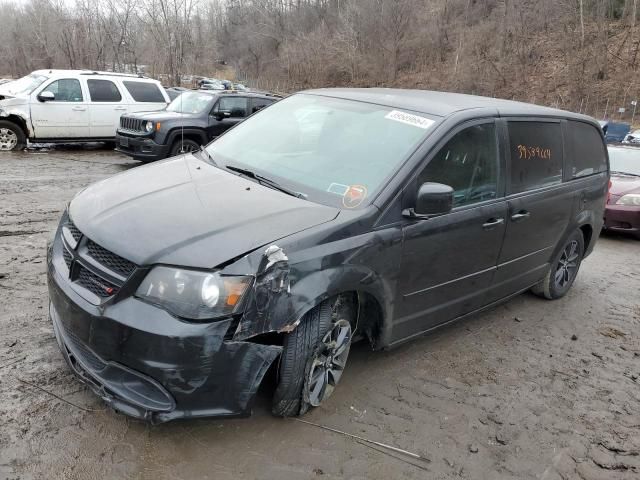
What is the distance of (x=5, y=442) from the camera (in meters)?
2.56

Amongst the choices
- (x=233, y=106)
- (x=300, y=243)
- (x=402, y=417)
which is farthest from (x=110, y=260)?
(x=233, y=106)

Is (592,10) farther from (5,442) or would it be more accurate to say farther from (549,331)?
(5,442)

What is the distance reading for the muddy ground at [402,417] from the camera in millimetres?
2598

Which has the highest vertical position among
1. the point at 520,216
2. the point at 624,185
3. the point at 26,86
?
the point at 26,86

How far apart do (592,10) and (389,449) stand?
43.0 metres

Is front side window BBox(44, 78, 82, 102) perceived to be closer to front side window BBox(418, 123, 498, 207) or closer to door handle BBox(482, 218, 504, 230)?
front side window BBox(418, 123, 498, 207)

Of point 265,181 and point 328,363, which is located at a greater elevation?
point 265,181

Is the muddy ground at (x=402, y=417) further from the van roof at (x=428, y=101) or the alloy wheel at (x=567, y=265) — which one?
the van roof at (x=428, y=101)

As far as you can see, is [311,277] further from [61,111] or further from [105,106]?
[105,106]

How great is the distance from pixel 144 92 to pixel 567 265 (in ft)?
35.8

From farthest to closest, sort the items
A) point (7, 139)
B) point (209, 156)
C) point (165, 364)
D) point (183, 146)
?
point (7, 139), point (183, 146), point (209, 156), point (165, 364)

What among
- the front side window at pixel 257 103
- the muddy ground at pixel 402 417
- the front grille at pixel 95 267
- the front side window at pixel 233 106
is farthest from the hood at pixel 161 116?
the front grille at pixel 95 267

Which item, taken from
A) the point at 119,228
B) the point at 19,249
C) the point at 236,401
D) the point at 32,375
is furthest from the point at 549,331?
the point at 19,249

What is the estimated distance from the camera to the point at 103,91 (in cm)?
1216
